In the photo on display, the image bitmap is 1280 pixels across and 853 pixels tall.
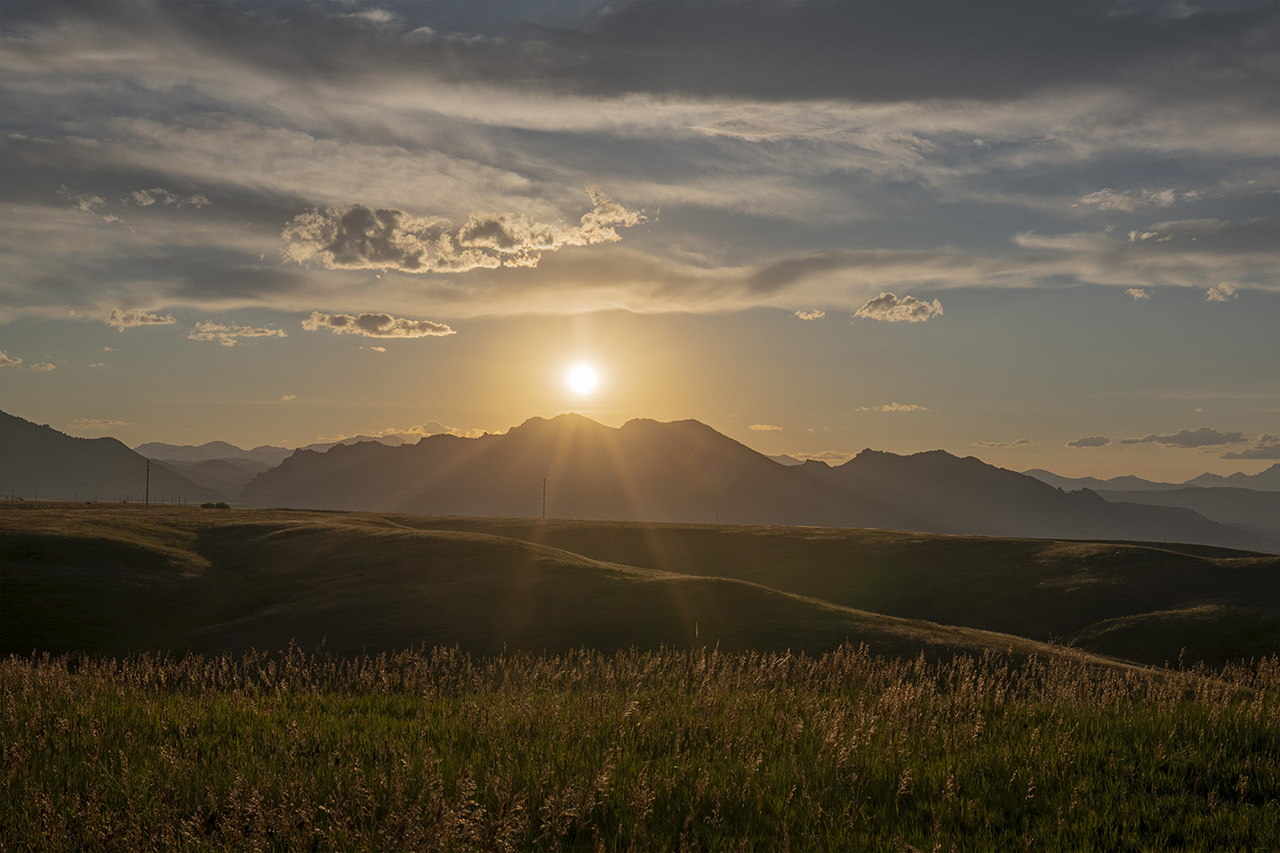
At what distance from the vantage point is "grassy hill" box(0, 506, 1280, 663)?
42500mm

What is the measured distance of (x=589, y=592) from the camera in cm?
5025

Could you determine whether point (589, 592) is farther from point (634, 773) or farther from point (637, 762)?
point (634, 773)

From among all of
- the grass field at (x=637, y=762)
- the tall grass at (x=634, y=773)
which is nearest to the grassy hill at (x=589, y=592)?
the grass field at (x=637, y=762)

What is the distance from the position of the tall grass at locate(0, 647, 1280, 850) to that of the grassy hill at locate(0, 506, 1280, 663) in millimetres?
21885

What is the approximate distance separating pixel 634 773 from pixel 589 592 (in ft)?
141

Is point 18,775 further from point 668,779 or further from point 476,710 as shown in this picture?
point 668,779

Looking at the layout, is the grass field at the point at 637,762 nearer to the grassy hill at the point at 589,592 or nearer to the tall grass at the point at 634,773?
the tall grass at the point at 634,773

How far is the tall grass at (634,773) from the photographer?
6684 millimetres

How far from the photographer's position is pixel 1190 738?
31.1ft

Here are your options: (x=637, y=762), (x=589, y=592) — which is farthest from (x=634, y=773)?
(x=589, y=592)

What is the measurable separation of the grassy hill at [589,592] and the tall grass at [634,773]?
21.9 metres

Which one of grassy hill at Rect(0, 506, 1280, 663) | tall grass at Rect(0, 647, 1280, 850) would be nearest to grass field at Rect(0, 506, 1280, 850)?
tall grass at Rect(0, 647, 1280, 850)

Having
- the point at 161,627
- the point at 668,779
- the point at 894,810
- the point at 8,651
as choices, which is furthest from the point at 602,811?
the point at 161,627

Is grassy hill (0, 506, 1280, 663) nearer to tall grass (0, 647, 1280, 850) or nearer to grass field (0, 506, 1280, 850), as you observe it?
grass field (0, 506, 1280, 850)
